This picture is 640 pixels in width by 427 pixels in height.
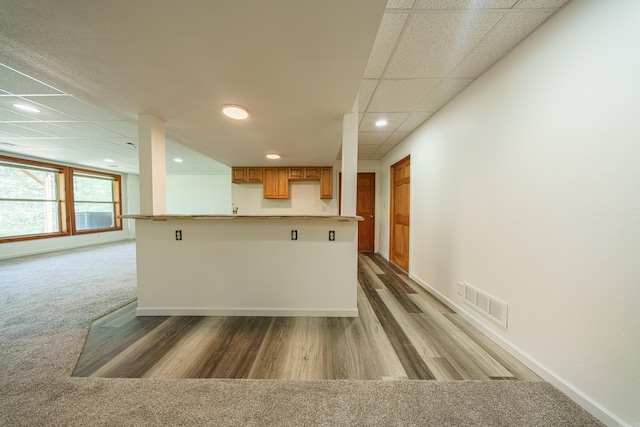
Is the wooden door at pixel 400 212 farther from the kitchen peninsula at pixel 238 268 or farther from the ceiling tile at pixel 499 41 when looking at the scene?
the kitchen peninsula at pixel 238 268

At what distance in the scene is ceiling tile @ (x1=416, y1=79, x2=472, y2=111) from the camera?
2.11m

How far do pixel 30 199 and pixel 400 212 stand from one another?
339 inches

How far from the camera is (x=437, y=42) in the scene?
158 cm

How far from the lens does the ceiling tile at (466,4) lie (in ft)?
4.17

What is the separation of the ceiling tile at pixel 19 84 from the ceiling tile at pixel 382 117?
11.7 ft

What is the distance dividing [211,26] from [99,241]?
27.6 feet

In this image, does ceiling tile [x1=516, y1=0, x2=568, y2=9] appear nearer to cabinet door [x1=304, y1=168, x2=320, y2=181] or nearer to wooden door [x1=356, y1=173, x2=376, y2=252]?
cabinet door [x1=304, y1=168, x2=320, y2=181]

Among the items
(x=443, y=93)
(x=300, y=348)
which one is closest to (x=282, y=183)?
(x=443, y=93)

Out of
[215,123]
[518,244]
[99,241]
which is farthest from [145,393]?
[99,241]

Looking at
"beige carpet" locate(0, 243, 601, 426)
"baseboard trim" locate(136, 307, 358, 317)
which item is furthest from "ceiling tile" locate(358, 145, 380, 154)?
"beige carpet" locate(0, 243, 601, 426)

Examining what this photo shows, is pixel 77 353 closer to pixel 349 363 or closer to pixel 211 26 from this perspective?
pixel 349 363

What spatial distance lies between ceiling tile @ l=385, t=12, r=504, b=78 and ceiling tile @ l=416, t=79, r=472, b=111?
230 millimetres

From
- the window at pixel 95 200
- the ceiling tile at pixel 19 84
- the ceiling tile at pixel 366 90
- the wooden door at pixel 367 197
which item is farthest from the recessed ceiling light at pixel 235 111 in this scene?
the window at pixel 95 200

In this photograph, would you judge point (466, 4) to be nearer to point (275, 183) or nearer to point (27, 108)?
point (275, 183)
